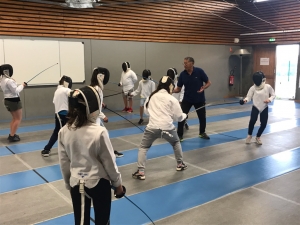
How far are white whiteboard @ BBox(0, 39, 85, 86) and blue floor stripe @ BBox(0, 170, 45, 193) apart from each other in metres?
4.55

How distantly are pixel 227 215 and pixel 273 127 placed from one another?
4.67 m

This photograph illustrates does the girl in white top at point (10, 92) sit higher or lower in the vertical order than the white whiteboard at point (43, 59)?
lower

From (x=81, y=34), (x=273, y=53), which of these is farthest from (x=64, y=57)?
A: (x=273, y=53)

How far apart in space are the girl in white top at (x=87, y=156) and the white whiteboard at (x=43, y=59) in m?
6.66

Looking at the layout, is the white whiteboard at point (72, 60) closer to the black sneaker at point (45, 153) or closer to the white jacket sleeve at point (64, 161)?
the black sneaker at point (45, 153)

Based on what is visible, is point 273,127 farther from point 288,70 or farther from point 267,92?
point 288,70

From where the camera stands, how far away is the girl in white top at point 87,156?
6.06 ft

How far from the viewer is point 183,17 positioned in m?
11.0

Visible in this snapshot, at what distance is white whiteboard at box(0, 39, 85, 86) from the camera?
789 cm

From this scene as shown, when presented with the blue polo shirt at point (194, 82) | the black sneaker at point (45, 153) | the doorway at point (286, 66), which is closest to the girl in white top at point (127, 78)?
the blue polo shirt at point (194, 82)

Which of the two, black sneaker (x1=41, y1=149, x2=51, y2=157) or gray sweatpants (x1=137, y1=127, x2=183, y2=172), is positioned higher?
gray sweatpants (x1=137, y1=127, x2=183, y2=172)

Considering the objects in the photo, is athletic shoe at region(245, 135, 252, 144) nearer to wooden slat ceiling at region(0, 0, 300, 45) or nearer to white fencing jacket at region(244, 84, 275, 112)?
white fencing jacket at region(244, 84, 275, 112)

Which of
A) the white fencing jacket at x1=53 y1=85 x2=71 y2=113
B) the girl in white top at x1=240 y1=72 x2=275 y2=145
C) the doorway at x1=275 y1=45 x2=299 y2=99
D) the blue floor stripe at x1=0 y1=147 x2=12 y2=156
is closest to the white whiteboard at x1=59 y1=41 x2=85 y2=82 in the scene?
the blue floor stripe at x1=0 y1=147 x2=12 y2=156

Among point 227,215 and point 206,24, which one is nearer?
point 227,215
